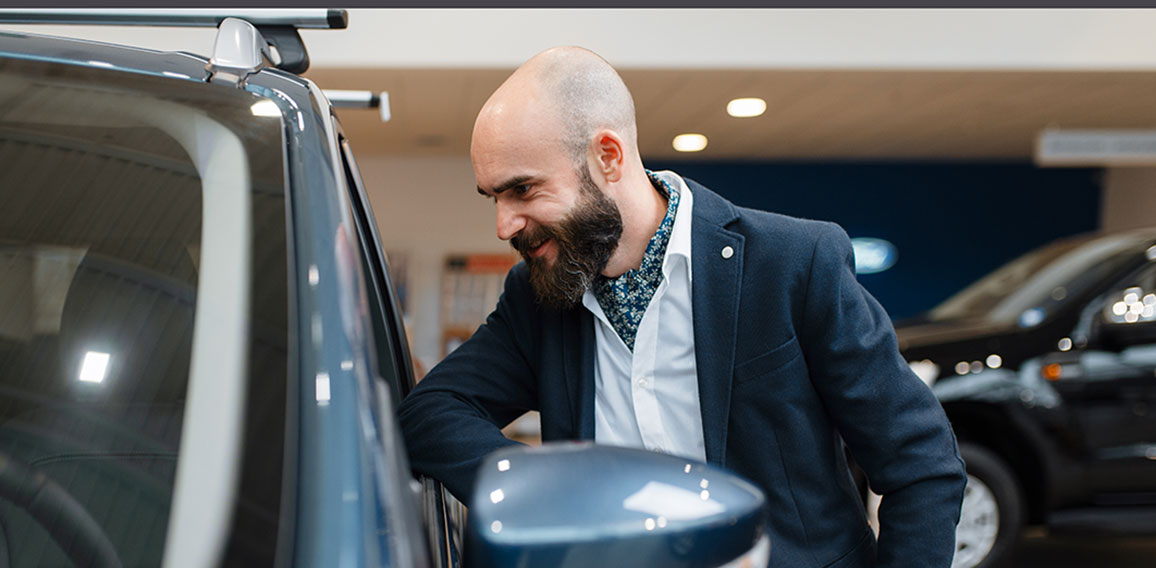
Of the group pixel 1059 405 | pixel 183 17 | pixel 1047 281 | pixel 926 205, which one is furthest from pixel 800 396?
pixel 926 205

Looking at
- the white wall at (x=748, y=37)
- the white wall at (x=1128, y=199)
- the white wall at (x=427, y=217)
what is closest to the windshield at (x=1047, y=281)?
the white wall at (x=748, y=37)

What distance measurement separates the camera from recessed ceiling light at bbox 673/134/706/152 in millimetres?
8227

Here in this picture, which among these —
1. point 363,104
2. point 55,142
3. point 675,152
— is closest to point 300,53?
point 363,104

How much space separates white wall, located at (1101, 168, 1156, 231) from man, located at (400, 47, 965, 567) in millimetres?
9124

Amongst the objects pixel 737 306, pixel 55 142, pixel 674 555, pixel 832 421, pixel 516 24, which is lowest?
pixel 674 555

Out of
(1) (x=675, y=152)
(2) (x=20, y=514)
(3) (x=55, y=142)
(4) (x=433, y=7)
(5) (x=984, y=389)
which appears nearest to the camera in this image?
(2) (x=20, y=514)

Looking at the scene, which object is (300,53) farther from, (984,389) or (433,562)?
(984,389)

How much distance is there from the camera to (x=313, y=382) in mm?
656

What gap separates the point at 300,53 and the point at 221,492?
0.95 m

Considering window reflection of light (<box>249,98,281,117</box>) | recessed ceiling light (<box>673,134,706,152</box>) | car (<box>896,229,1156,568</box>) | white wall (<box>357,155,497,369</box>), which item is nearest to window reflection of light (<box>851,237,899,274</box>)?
recessed ceiling light (<box>673,134,706,152</box>)

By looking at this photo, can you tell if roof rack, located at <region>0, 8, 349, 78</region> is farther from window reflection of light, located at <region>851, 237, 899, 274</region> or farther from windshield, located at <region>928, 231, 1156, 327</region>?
window reflection of light, located at <region>851, 237, 899, 274</region>

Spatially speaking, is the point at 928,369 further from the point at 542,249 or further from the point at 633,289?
the point at 542,249

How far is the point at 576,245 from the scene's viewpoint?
1329mm

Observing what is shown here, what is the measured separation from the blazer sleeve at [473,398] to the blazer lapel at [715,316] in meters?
0.29
